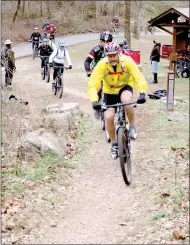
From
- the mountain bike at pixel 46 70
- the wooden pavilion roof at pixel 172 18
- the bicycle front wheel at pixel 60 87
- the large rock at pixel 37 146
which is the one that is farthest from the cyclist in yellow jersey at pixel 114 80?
the wooden pavilion roof at pixel 172 18

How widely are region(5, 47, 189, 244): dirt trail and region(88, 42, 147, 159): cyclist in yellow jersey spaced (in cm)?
68

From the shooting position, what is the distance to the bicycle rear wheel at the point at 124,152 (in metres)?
7.13

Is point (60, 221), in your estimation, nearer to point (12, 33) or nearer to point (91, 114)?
point (91, 114)

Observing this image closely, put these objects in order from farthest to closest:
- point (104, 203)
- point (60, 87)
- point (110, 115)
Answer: point (60, 87), point (110, 115), point (104, 203)

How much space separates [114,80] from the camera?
25.4 feet

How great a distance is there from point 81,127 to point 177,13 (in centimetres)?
1254

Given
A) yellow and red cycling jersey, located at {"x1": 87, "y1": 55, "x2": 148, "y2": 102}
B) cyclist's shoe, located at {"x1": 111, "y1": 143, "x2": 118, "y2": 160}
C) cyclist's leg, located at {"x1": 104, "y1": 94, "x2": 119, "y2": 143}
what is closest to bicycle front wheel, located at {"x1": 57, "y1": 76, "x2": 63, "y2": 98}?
cyclist's leg, located at {"x1": 104, "y1": 94, "x2": 119, "y2": 143}

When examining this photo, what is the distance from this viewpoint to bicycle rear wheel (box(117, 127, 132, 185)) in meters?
7.13

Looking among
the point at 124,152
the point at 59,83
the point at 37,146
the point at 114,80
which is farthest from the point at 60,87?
the point at 124,152

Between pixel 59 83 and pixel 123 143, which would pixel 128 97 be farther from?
pixel 59 83

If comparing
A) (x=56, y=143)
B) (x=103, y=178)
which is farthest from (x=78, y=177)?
(x=56, y=143)

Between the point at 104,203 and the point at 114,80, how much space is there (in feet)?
6.95

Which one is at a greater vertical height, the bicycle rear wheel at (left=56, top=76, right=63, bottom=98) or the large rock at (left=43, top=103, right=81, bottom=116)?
the bicycle rear wheel at (left=56, top=76, right=63, bottom=98)

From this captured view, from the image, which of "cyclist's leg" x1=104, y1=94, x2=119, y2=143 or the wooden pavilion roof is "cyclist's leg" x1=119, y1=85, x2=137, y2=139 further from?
the wooden pavilion roof
